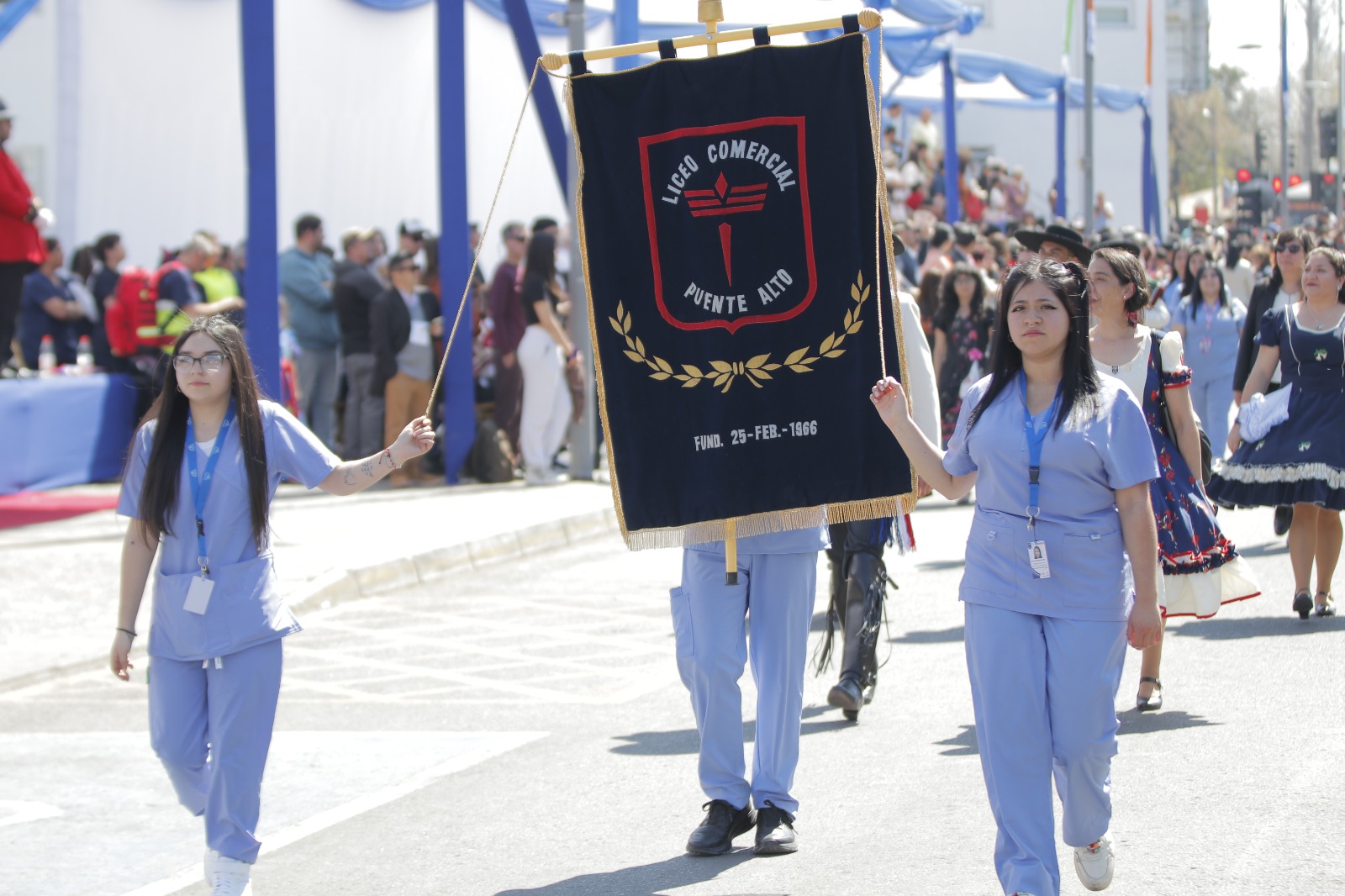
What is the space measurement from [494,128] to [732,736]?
57.0 feet

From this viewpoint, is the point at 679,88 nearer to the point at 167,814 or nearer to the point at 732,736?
the point at 732,736

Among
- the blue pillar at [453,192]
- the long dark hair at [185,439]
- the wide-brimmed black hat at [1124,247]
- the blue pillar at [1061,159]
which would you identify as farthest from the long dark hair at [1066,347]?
the blue pillar at [1061,159]

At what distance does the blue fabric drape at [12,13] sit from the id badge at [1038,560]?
12.3 metres

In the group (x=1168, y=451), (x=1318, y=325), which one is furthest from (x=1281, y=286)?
(x=1168, y=451)

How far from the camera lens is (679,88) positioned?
5570 mm

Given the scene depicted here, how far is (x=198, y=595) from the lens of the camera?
196 inches

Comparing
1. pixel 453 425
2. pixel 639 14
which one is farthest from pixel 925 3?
pixel 453 425

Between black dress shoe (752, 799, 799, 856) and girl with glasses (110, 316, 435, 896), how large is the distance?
1.51 m

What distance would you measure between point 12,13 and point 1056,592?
12.6 m

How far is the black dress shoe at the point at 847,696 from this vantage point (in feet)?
23.0

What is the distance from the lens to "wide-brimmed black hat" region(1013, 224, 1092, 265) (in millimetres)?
7687

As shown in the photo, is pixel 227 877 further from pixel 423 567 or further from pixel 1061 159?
pixel 1061 159

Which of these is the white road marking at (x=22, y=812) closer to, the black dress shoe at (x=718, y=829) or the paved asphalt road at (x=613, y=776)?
the paved asphalt road at (x=613, y=776)

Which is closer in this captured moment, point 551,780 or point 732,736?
point 732,736
